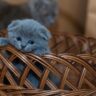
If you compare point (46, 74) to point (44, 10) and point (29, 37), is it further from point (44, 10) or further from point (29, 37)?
point (44, 10)

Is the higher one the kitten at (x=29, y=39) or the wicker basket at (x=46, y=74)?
the kitten at (x=29, y=39)

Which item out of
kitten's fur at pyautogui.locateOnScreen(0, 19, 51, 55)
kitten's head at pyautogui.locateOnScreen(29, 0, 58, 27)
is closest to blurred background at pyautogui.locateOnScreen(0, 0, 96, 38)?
kitten's head at pyautogui.locateOnScreen(29, 0, 58, 27)

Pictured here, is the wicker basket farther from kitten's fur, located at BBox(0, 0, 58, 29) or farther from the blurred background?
the blurred background

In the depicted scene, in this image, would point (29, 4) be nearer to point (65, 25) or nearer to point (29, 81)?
point (65, 25)

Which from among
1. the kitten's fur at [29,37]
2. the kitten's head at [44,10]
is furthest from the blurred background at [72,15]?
the kitten's fur at [29,37]

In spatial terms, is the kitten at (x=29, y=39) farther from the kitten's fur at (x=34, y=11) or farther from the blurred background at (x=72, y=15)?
the blurred background at (x=72, y=15)

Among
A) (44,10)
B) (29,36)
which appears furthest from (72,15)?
(29,36)

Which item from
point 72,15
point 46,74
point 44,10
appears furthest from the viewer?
point 72,15
